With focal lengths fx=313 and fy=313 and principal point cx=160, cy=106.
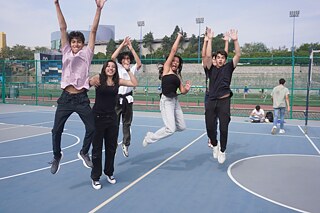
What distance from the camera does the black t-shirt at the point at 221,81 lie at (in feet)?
18.1

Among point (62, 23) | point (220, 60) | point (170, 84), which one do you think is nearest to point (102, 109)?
point (62, 23)

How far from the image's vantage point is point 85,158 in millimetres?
4848

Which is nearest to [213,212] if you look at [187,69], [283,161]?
[283,161]

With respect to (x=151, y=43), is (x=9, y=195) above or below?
below

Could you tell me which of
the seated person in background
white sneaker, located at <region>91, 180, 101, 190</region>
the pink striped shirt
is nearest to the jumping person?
white sneaker, located at <region>91, 180, 101, 190</region>

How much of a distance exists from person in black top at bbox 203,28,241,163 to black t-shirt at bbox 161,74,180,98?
616 mm

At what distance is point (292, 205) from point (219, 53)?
2.80 meters

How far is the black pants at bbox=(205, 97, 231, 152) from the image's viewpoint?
5.50 m

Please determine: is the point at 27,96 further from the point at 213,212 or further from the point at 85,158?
the point at 213,212

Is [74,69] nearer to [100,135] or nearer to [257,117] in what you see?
[100,135]

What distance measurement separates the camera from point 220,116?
554 cm

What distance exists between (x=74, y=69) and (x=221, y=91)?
2528 millimetres

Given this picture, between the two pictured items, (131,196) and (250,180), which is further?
(250,180)

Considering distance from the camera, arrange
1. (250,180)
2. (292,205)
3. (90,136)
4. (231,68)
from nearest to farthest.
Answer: (292,205) → (90,136) → (250,180) → (231,68)
